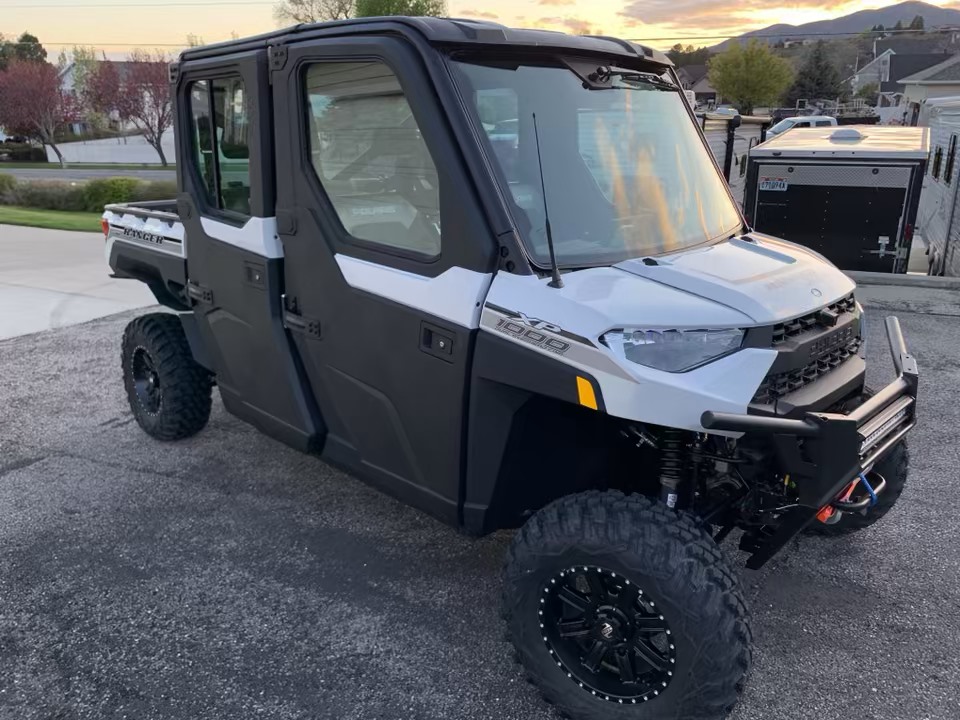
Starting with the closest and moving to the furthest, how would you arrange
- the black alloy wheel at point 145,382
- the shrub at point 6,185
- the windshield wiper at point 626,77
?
the windshield wiper at point 626,77 → the black alloy wheel at point 145,382 → the shrub at point 6,185

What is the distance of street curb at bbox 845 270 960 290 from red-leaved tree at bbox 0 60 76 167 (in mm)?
47410

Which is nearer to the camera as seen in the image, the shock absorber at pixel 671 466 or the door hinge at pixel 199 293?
the shock absorber at pixel 671 466

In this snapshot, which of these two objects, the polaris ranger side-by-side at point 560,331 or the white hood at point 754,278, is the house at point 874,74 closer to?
the white hood at point 754,278

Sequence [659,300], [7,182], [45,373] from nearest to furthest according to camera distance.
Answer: [659,300]
[45,373]
[7,182]

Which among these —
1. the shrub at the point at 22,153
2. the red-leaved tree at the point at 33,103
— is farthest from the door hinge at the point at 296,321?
the shrub at the point at 22,153

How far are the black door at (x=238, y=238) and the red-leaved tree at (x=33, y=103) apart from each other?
Result: 1895 inches

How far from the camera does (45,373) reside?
21.6 ft

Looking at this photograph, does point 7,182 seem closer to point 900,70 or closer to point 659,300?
point 659,300

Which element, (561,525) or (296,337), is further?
(296,337)

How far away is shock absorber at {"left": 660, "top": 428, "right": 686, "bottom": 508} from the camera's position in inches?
107

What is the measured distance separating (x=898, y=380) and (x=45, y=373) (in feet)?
20.8

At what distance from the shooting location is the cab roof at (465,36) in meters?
2.74

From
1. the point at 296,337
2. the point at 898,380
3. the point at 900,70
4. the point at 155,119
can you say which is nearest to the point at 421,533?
the point at 296,337

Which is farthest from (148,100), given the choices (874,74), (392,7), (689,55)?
(689,55)
